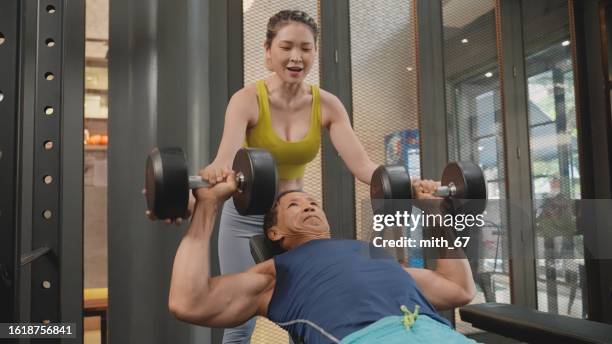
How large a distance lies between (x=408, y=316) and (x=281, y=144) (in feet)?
3.02

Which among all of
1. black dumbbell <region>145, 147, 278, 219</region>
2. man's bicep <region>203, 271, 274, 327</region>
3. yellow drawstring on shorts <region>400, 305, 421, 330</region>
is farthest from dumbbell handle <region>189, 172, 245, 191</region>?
yellow drawstring on shorts <region>400, 305, 421, 330</region>

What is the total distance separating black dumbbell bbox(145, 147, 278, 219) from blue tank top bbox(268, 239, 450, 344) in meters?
0.20

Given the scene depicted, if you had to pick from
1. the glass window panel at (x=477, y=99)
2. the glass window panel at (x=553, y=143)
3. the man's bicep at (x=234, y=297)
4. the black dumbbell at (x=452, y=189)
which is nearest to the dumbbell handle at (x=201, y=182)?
the man's bicep at (x=234, y=297)

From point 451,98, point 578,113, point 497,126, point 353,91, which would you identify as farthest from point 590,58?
point 353,91

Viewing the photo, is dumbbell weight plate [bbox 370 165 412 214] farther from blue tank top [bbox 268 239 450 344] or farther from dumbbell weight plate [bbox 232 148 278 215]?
dumbbell weight plate [bbox 232 148 278 215]

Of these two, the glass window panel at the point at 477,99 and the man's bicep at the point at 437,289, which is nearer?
the man's bicep at the point at 437,289

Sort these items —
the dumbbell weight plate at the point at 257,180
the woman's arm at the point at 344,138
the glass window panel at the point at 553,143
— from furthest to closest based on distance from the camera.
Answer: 1. the glass window panel at the point at 553,143
2. the woman's arm at the point at 344,138
3. the dumbbell weight plate at the point at 257,180

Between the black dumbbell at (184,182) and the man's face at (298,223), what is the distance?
0.71ft

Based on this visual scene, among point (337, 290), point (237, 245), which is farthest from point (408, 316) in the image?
point (237, 245)

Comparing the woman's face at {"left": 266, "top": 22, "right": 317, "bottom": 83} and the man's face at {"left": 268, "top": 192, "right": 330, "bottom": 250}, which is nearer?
the man's face at {"left": 268, "top": 192, "right": 330, "bottom": 250}

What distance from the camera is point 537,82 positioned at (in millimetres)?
2787

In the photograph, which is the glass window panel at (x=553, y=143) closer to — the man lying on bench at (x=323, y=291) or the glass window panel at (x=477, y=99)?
the glass window panel at (x=477, y=99)

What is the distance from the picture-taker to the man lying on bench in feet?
3.87

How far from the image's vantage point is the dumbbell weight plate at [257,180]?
48.9 inches
